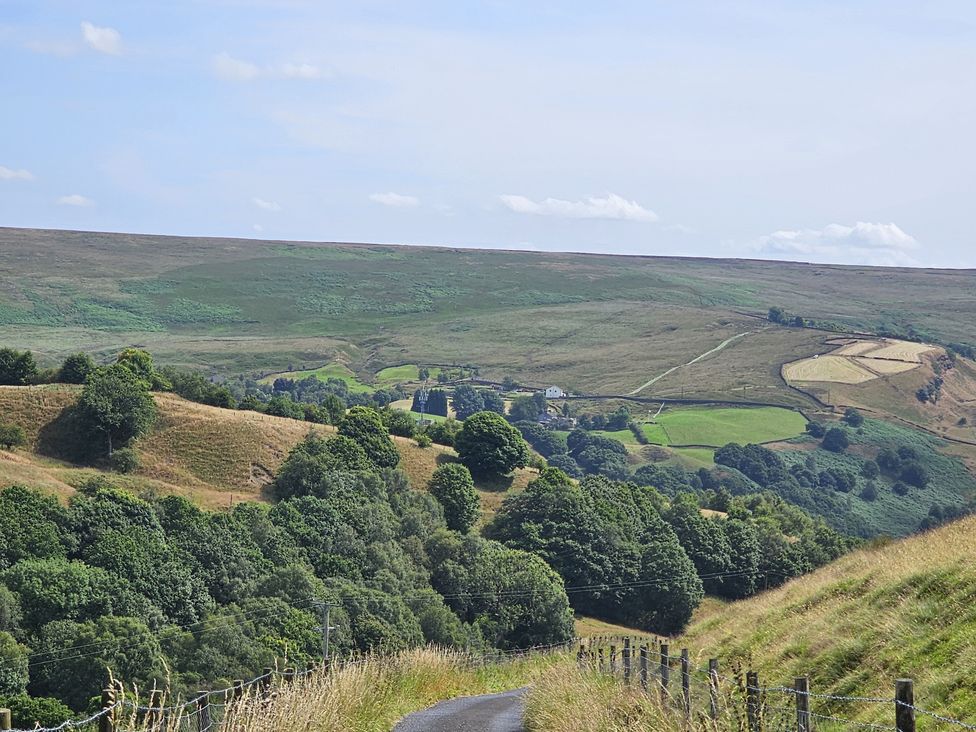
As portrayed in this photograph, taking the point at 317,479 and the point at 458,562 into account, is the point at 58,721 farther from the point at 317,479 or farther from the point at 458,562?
the point at 317,479

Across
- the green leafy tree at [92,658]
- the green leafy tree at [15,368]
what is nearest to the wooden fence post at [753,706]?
the green leafy tree at [92,658]

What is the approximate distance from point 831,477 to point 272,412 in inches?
4066

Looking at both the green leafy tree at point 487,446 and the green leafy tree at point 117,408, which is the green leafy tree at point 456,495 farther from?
the green leafy tree at point 117,408

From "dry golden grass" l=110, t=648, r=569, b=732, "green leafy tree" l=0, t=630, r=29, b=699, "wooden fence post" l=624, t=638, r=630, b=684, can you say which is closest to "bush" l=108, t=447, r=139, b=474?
"green leafy tree" l=0, t=630, r=29, b=699

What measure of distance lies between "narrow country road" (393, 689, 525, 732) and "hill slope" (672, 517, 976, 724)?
4220mm

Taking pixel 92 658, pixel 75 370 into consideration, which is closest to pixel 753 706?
pixel 92 658

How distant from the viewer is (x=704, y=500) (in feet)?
Result: 442

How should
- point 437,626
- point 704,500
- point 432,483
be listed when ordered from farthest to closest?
point 704,500 < point 432,483 < point 437,626

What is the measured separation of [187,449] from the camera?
4055 inches

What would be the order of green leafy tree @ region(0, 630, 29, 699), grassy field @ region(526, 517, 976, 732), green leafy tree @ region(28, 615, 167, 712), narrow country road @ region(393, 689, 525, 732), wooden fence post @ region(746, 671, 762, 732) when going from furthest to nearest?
green leafy tree @ region(28, 615, 167, 712) → green leafy tree @ region(0, 630, 29, 699) → narrow country road @ region(393, 689, 525, 732) → grassy field @ region(526, 517, 976, 732) → wooden fence post @ region(746, 671, 762, 732)

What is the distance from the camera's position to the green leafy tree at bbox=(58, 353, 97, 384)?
114312mm

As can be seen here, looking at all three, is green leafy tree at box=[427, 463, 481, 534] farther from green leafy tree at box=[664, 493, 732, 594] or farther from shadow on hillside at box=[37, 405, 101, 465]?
shadow on hillside at box=[37, 405, 101, 465]

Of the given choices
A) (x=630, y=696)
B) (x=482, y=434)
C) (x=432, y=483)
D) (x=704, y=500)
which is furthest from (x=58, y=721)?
(x=704, y=500)

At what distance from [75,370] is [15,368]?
553 cm
